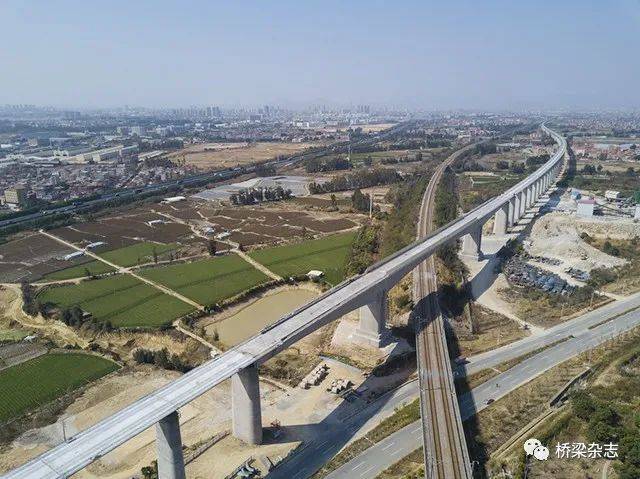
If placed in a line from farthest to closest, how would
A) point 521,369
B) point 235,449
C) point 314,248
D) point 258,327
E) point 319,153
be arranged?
point 319,153 < point 314,248 < point 258,327 < point 521,369 < point 235,449

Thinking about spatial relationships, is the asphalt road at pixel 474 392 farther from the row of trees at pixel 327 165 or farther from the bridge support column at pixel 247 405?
the row of trees at pixel 327 165

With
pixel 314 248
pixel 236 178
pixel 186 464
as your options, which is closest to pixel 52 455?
pixel 186 464

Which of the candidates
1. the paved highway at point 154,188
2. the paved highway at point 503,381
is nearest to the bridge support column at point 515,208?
the paved highway at point 503,381

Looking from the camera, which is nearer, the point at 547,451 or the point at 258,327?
the point at 547,451

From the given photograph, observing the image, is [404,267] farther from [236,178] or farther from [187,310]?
[236,178]

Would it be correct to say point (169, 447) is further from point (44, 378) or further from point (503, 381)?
point (503, 381)

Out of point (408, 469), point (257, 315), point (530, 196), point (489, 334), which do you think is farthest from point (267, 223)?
point (408, 469)

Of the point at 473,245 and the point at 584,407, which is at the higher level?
the point at 473,245
